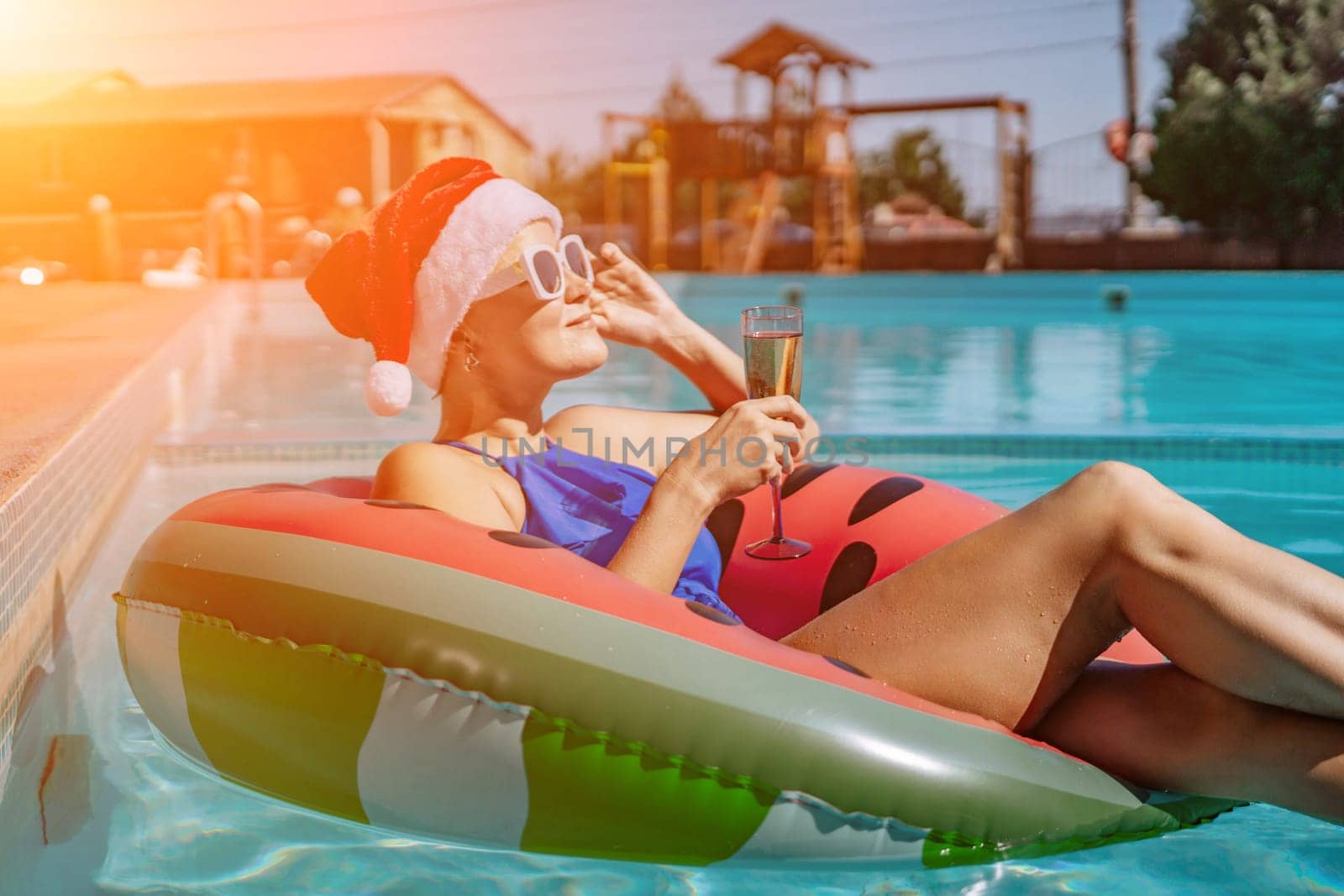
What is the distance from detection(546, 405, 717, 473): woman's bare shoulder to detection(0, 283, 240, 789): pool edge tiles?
1025mm

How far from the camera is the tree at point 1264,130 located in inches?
683

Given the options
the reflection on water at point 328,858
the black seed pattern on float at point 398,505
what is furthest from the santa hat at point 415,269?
the reflection on water at point 328,858

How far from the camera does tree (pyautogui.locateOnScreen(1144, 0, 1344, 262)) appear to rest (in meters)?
17.3

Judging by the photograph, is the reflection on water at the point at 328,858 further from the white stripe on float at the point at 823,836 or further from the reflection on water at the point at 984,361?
the reflection on water at the point at 984,361

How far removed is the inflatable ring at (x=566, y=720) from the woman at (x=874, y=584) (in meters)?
0.10

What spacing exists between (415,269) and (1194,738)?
1.39 meters

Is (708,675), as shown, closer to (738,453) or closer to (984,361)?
(738,453)

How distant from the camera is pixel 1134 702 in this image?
6.05 ft

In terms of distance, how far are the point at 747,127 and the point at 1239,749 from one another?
1675 centimetres

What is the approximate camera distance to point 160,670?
210 cm

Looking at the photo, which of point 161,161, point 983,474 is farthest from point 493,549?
point 161,161

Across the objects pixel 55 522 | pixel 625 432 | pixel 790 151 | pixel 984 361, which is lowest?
pixel 984 361

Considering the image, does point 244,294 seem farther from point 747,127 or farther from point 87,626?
point 87,626

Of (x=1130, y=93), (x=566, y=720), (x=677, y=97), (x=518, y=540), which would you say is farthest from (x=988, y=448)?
(x=677, y=97)
